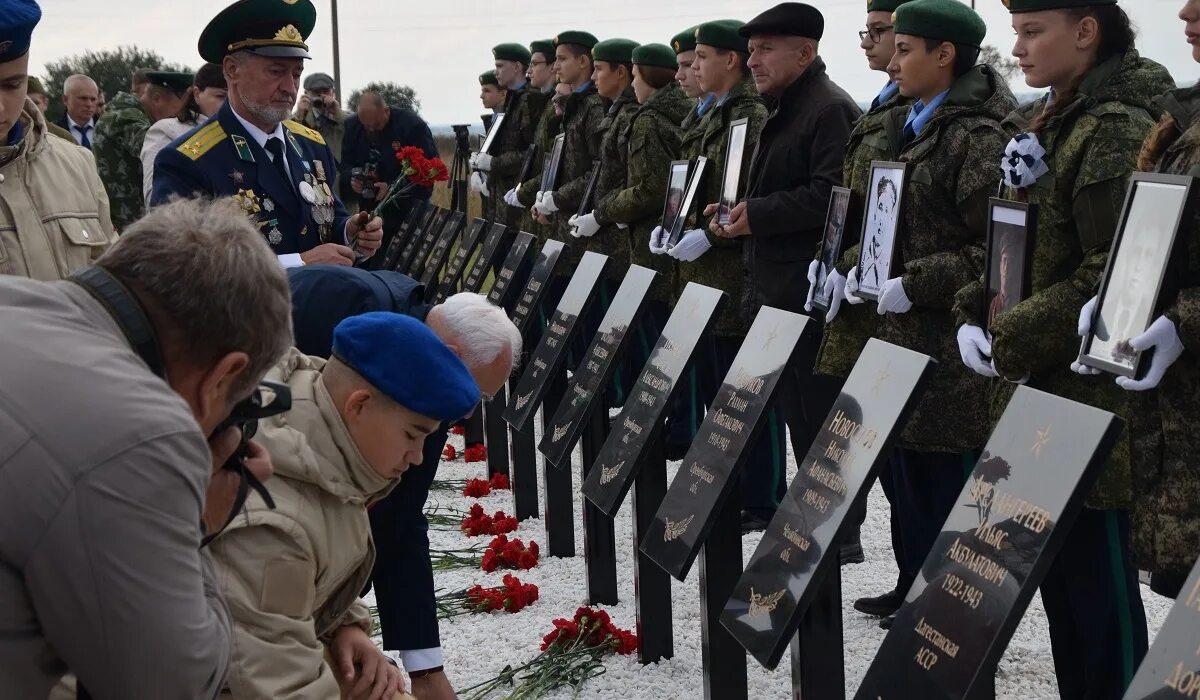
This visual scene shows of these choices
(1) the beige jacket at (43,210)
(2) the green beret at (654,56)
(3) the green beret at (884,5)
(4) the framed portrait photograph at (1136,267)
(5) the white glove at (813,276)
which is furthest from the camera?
(2) the green beret at (654,56)

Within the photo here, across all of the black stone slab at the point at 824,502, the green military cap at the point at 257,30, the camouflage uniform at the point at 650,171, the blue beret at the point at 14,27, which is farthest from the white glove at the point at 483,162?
the black stone slab at the point at 824,502

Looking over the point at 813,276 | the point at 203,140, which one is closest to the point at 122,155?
the point at 203,140

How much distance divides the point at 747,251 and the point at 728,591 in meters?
2.79

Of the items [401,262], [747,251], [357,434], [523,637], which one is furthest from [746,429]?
[401,262]

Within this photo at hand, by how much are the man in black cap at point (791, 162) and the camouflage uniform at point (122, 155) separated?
424cm

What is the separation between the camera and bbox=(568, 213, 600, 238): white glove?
8.60m

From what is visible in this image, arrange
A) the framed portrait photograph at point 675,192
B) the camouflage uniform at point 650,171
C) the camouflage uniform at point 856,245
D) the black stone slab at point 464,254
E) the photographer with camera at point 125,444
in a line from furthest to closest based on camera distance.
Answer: the black stone slab at point 464,254, the camouflage uniform at point 650,171, the framed portrait photograph at point 675,192, the camouflage uniform at point 856,245, the photographer with camera at point 125,444

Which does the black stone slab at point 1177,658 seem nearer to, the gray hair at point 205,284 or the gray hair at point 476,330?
the gray hair at point 205,284

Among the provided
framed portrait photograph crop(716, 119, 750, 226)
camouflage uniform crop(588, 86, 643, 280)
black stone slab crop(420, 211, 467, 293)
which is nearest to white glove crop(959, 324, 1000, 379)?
framed portrait photograph crop(716, 119, 750, 226)

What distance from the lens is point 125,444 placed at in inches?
59.6

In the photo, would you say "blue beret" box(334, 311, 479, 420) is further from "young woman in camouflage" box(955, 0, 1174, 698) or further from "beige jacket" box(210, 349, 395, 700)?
"young woman in camouflage" box(955, 0, 1174, 698)

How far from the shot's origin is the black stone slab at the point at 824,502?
2.85 m

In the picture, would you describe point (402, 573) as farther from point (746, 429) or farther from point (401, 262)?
point (401, 262)

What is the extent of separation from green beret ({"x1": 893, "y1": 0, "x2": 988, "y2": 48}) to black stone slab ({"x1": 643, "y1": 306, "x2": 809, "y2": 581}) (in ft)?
5.16
